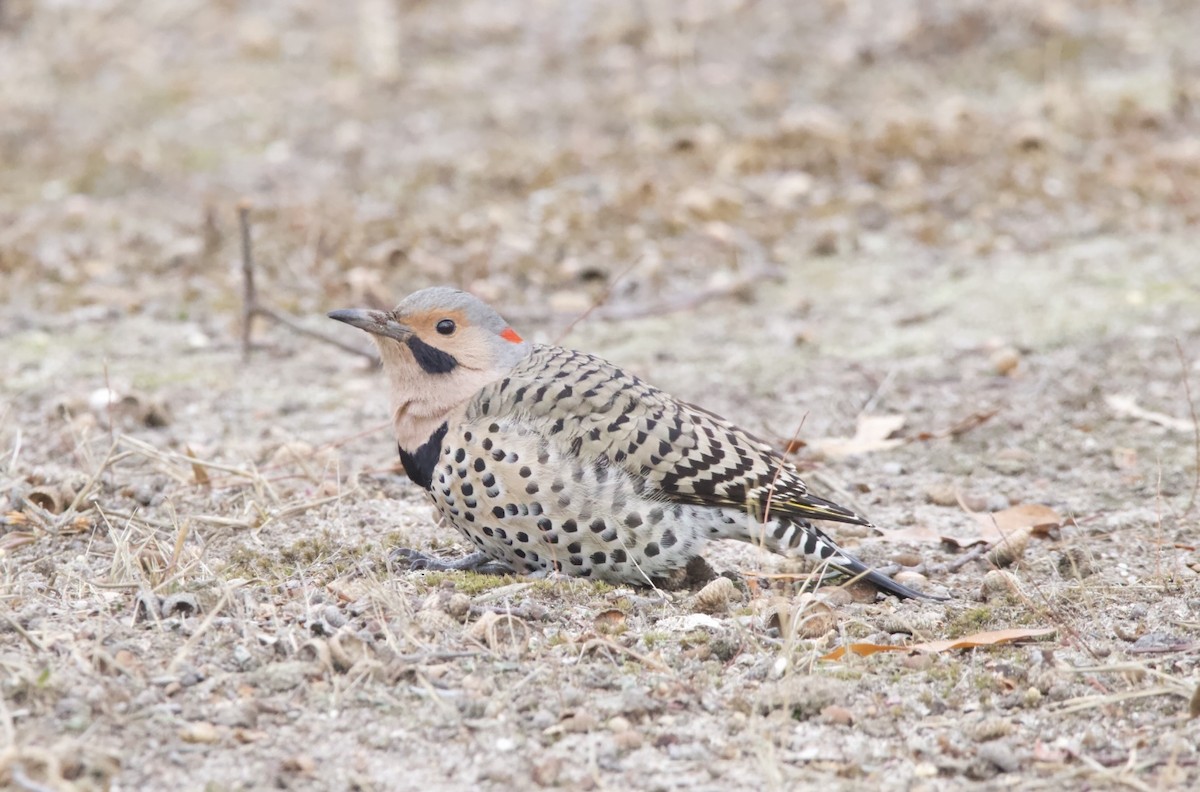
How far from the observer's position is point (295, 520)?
4930 millimetres

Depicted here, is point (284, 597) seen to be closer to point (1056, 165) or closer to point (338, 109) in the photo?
point (1056, 165)

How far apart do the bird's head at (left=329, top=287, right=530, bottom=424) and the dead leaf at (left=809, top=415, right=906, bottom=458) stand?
67.2 inches

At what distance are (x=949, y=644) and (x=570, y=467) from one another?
1175mm

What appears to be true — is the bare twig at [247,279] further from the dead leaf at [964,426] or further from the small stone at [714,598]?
the small stone at [714,598]

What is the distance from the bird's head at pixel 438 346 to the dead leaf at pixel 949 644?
4.68ft

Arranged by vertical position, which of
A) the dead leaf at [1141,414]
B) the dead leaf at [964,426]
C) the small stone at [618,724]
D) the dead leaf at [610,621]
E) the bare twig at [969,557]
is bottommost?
the dead leaf at [1141,414]

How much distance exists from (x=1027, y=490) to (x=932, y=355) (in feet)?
5.79

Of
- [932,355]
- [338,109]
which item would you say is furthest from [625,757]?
[338,109]

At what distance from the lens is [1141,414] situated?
6.24 metres

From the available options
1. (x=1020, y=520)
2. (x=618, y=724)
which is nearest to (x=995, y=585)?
(x=1020, y=520)

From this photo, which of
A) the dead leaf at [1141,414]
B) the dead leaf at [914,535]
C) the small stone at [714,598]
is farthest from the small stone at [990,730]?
the dead leaf at [1141,414]

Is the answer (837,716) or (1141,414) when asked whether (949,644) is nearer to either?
(837,716)

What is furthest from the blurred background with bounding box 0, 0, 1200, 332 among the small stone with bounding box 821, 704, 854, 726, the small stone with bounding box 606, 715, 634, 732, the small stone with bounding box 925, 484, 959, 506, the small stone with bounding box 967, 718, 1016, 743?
the small stone with bounding box 967, 718, 1016, 743

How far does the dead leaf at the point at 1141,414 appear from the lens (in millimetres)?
6129
